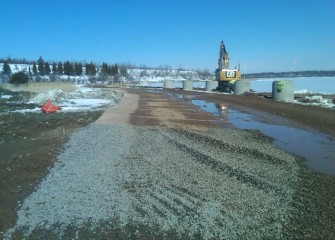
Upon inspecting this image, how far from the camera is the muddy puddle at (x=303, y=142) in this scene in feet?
30.8

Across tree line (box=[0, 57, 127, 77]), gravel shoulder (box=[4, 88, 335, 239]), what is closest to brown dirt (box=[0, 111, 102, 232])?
gravel shoulder (box=[4, 88, 335, 239])

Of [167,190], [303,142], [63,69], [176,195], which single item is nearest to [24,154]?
[167,190]

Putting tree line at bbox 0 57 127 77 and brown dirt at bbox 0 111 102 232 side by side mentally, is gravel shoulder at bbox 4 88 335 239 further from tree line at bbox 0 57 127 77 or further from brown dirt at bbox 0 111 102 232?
tree line at bbox 0 57 127 77

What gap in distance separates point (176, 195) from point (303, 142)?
7.15m

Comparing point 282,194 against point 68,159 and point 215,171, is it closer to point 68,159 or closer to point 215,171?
point 215,171

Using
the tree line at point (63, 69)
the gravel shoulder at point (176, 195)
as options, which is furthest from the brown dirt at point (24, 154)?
the tree line at point (63, 69)

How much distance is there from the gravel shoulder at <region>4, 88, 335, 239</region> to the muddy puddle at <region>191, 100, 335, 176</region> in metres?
0.57

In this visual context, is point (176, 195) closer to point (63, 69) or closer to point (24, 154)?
point (24, 154)

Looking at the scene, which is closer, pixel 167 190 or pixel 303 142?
pixel 167 190

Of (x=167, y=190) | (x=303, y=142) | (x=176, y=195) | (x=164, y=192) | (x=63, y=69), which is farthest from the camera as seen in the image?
(x=63, y=69)

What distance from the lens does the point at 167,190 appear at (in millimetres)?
6629

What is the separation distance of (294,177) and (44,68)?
14268 centimetres

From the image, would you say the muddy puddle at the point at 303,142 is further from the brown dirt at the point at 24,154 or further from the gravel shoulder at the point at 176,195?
the brown dirt at the point at 24,154

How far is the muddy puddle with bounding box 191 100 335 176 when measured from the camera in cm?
938
